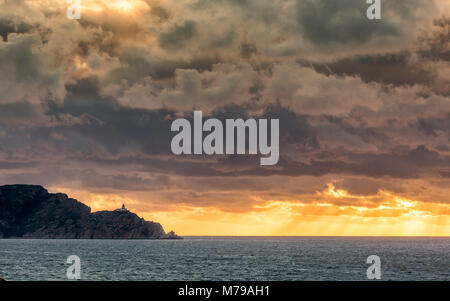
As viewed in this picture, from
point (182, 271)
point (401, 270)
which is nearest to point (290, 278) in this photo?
point (182, 271)

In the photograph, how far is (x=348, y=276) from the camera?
103875mm

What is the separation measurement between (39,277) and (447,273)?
85.2 metres
